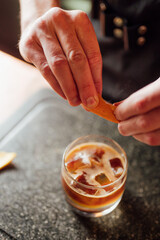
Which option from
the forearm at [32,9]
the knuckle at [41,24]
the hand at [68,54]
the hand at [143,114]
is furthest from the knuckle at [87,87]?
the forearm at [32,9]

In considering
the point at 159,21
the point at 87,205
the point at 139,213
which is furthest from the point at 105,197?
the point at 159,21

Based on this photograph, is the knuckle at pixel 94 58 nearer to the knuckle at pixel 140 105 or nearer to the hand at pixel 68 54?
the hand at pixel 68 54

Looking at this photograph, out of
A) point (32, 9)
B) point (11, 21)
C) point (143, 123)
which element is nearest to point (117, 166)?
point (143, 123)

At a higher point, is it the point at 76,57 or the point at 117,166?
the point at 76,57

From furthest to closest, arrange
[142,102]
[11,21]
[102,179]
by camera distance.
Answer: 1. [11,21]
2. [102,179]
3. [142,102]

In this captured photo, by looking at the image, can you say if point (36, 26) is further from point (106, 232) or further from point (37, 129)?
point (106, 232)

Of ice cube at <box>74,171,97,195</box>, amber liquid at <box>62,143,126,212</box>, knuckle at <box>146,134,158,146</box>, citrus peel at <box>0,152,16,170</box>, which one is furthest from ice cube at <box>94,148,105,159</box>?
citrus peel at <box>0,152,16,170</box>

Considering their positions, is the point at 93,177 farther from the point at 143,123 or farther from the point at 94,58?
the point at 94,58
